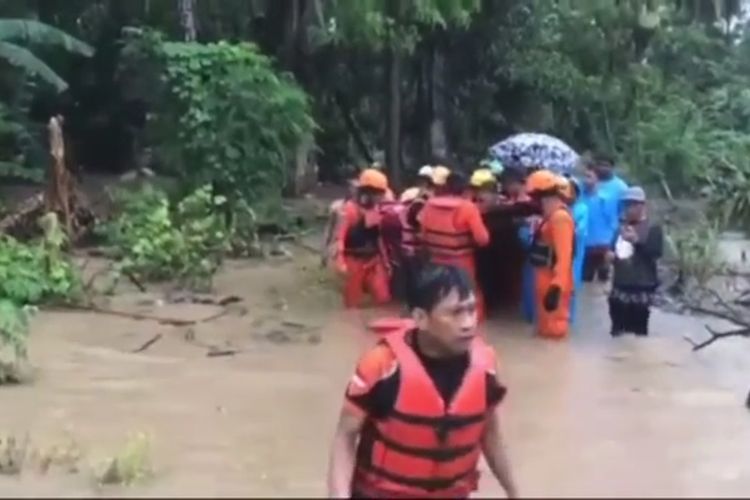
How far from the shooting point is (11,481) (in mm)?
8055

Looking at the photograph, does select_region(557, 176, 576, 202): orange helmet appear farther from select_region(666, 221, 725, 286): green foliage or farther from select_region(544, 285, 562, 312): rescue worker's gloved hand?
select_region(666, 221, 725, 286): green foliage

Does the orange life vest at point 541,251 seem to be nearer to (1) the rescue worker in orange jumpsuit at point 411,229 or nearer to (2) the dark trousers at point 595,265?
(1) the rescue worker in orange jumpsuit at point 411,229

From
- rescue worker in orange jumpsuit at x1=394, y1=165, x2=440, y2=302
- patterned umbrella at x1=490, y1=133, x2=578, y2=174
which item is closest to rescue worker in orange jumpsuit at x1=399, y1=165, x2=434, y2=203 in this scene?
rescue worker in orange jumpsuit at x1=394, y1=165, x2=440, y2=302

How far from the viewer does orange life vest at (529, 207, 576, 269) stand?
13.1m

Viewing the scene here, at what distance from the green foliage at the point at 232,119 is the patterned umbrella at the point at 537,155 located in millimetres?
3382

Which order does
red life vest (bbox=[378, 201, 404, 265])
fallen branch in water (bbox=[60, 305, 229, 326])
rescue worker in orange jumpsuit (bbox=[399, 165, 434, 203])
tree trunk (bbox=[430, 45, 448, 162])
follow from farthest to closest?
tree trunk (bbox=[430, 45, 448, 162]) < red life vest (bbox=[378, 201, 404, 265]) < rescue worker in orange jumpsuit (bbox=[399, 165, 434, 203]) < fallen branch in water (bbox=[60, 305, 229, 326])

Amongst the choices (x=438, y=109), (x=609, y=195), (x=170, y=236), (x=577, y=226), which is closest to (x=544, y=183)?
(x=577, y=226)

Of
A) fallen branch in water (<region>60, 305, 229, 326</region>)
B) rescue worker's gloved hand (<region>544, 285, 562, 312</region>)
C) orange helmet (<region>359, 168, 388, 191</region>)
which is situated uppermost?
orange helmet (<region>359, 168, 388, 191</region>)

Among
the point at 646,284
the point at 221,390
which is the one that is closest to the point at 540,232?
the point at 646,284

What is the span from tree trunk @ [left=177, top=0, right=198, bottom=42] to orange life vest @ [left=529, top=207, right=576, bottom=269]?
386 inches

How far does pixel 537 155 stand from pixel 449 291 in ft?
40.6

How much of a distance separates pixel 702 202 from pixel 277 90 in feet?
25.9

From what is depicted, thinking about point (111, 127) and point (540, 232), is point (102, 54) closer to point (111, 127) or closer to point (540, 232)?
point (111, 127)

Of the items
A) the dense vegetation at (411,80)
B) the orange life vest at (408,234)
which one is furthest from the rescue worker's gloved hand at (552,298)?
the dense vegetation at (411,80)
